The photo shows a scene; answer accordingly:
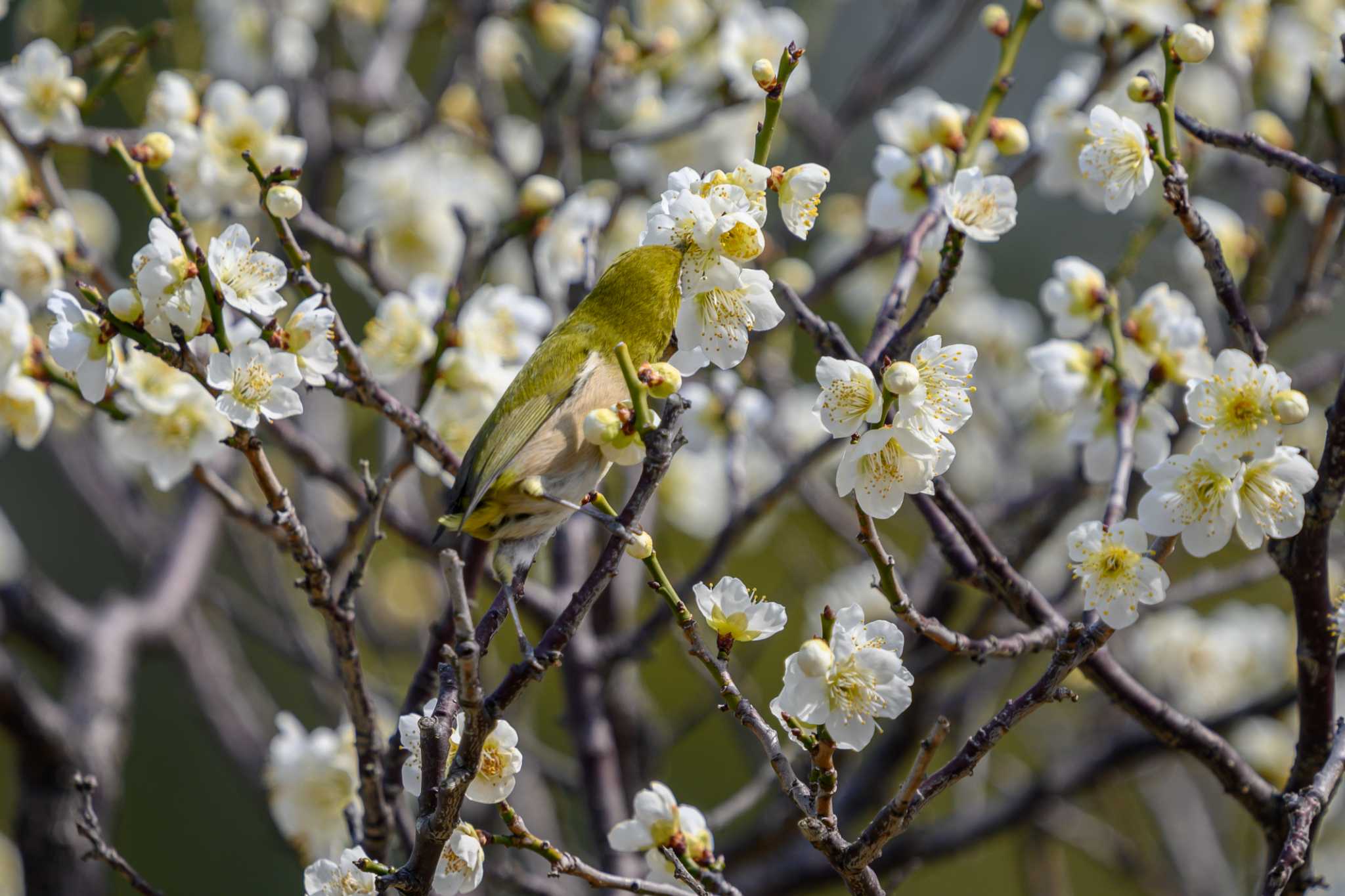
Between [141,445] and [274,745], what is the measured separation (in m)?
0.48

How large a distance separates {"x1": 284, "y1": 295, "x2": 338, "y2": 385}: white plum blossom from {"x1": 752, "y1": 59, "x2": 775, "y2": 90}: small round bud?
0.55 metres

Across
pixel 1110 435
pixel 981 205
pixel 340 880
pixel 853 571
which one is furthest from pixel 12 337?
pixel 853 571

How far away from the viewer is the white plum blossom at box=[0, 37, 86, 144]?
1941 mm

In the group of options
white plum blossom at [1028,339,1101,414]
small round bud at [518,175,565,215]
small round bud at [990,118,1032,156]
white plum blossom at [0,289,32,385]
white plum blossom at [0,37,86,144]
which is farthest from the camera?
small round bud at [518,175,565,215]

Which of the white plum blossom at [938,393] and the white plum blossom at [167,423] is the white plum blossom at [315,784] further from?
the white plum blossom at [938,393]

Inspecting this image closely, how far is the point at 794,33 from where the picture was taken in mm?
2758

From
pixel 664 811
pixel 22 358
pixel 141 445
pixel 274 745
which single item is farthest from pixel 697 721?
pixel 22 358

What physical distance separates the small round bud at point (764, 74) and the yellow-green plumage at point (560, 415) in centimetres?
20

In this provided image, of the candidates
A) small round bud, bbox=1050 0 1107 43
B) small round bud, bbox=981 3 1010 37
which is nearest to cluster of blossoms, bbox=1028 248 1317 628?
small round bud, bbox=981 3 1010 37

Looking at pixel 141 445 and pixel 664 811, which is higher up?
pixel 141 445

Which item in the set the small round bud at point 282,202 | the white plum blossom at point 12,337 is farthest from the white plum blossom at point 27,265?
the small round bud at point 282,202

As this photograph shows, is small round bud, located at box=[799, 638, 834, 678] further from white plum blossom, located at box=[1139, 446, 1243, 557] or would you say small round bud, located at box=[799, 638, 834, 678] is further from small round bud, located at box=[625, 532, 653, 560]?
white plum blossom, located at box=[1139, 446, 1243, 557]

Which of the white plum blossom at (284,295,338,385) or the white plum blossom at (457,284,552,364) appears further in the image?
the white plum blossom at (457,284,552,364)

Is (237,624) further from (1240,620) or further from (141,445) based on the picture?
(1240,620)
